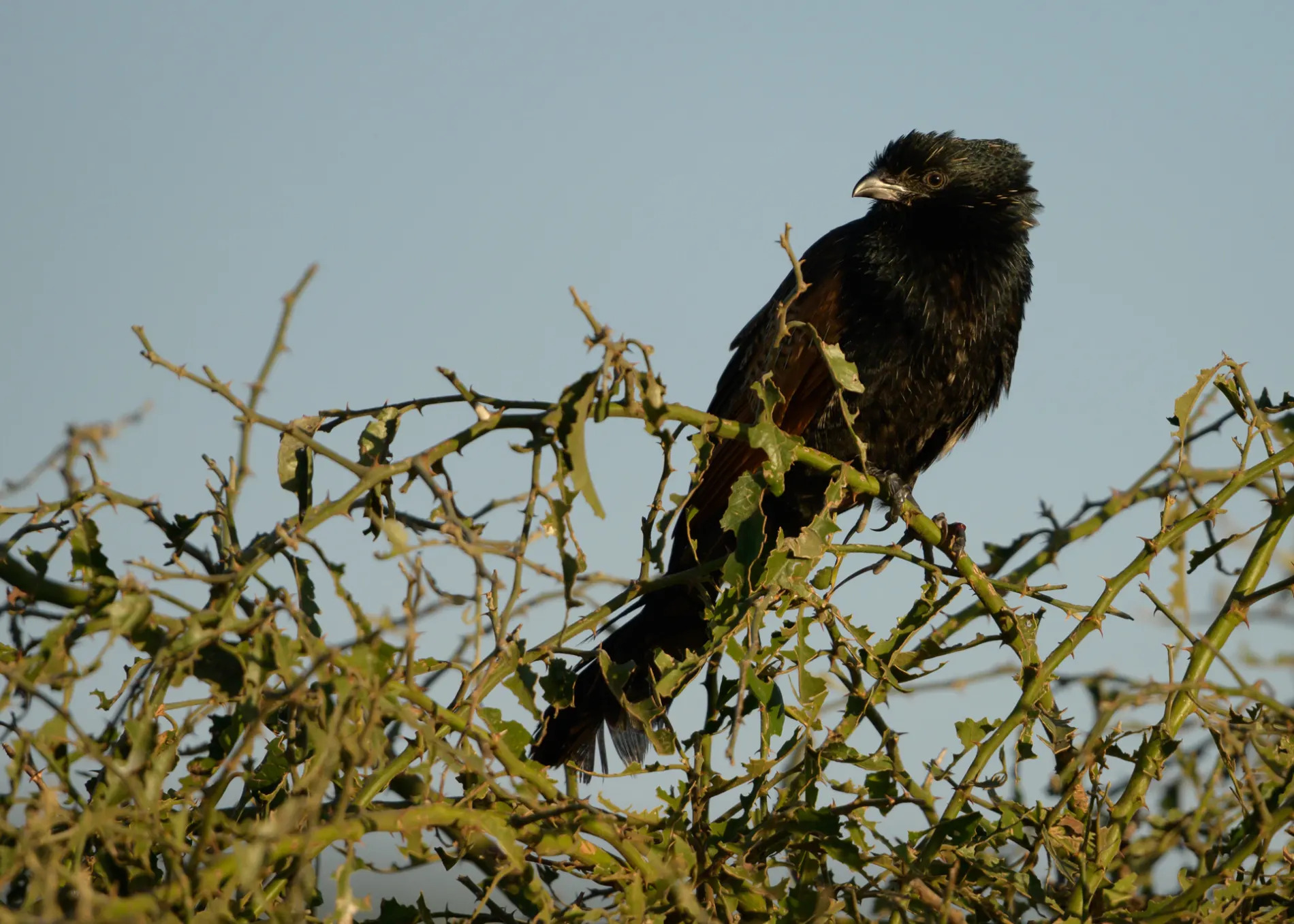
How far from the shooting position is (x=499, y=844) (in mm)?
1381

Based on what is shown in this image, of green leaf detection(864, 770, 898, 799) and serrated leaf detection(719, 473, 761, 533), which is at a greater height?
serrated leaf detection(719, 473, 761, 533)

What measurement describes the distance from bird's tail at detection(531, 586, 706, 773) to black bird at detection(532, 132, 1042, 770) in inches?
10.6

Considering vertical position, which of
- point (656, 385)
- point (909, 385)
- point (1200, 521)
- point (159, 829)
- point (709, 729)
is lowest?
point (159, 829)

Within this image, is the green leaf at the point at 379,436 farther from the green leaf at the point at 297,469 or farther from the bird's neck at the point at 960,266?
the bird's neck at the point at 960,266

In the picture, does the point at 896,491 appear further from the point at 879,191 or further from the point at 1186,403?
the point at 1186,403

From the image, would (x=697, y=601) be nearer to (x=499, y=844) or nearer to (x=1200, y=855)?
(x=1200, y=855)

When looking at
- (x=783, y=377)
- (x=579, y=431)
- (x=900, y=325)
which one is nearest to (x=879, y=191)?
(x=900, y=325)

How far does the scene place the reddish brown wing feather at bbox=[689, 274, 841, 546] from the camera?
3598 mm

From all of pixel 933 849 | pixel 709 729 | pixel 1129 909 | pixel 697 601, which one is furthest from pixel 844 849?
pixel 697 601

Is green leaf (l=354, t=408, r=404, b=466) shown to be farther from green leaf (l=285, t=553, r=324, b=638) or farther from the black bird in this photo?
the black bird

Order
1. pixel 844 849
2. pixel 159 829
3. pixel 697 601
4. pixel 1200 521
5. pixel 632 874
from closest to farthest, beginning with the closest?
pixel 159 829 → pixel 632 874 → pixel 844 849 → pixel 1200 521 → pixel 697 601

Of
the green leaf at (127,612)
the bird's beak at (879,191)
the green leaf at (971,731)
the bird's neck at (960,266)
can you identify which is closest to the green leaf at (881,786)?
the green leaf at (971,731)

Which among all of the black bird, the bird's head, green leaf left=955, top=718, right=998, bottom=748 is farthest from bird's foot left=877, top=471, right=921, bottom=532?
green leaf left=955, top=718, right=998, bottom=748

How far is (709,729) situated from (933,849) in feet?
1.27
